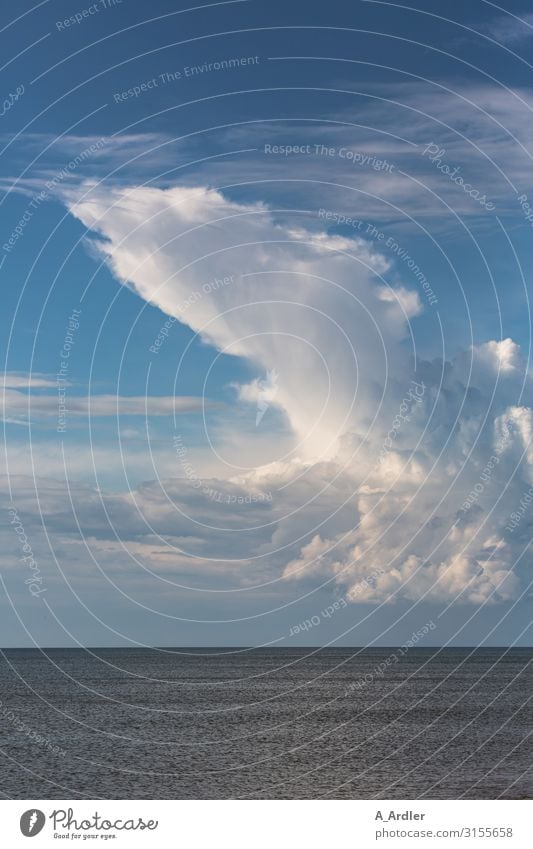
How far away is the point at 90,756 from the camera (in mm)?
116000
